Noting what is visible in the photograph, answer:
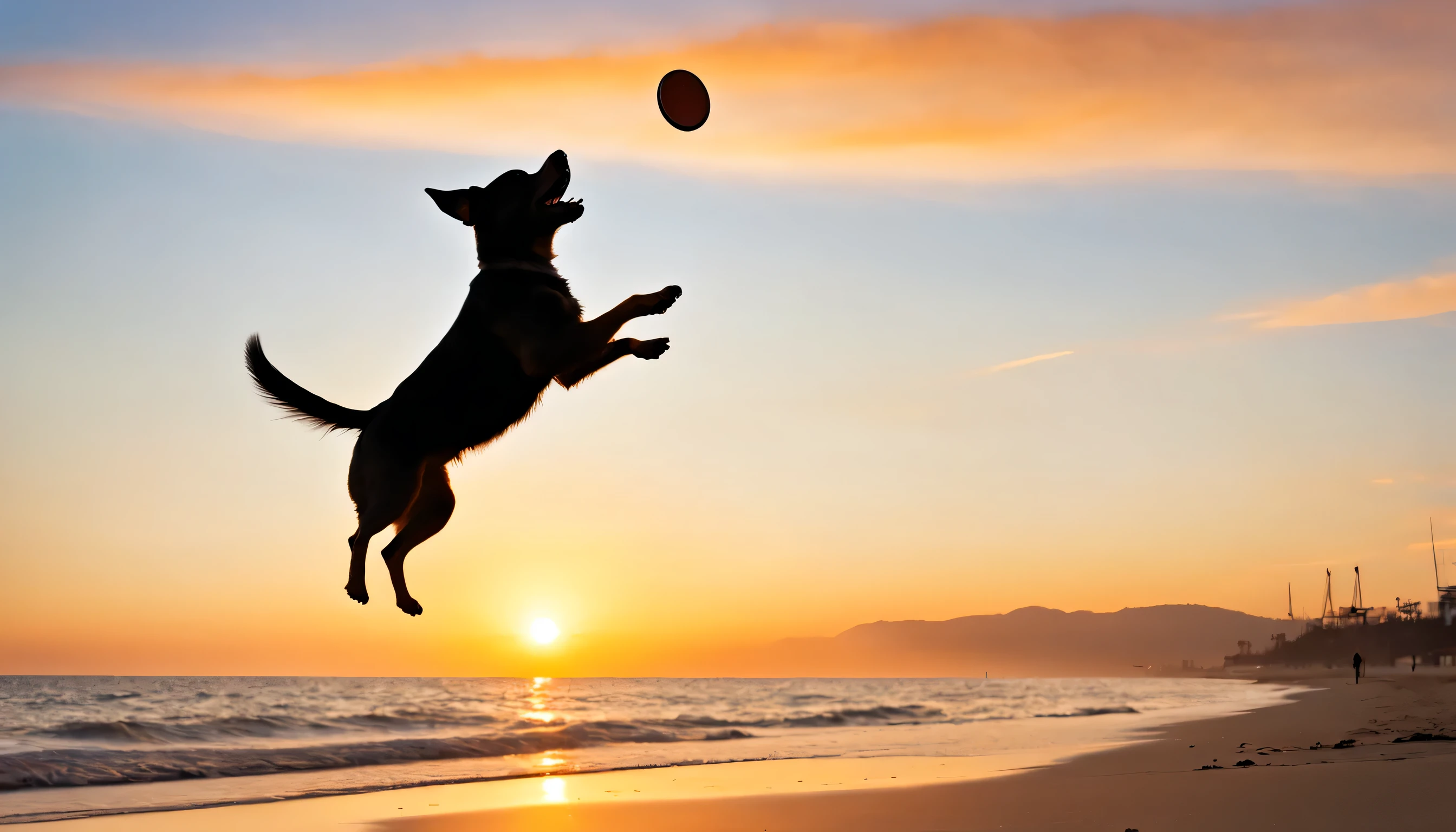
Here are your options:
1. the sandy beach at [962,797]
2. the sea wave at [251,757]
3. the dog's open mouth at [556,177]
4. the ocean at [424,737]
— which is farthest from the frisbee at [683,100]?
the sea wave at [251,757]

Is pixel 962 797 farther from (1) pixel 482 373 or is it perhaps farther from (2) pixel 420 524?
(1) pixel 482 373

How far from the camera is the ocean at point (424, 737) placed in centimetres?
1596

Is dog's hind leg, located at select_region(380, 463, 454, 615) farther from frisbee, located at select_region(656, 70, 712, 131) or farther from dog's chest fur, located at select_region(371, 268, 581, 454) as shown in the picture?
frisbee, located at select_region(656, 70, 712, 131)

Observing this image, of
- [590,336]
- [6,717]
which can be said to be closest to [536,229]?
[590,336]

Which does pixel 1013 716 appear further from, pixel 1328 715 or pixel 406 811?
pixel 406 811

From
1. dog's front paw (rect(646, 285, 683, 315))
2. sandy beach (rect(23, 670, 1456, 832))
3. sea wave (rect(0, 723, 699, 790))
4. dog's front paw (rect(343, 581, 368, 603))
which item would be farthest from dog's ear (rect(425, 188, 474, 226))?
sea wave (rect(0, 723, 699, 790))

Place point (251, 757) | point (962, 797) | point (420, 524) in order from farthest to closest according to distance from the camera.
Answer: point (251, 757) < point (962, 797) < point (420, 524)

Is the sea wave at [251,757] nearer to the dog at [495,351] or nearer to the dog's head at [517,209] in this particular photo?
the dog at [495,351]

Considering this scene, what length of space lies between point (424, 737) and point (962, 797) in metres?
14.1

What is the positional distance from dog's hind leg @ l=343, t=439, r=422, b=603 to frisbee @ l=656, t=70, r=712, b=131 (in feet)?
4.84

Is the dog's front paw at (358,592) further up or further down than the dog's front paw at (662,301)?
further down

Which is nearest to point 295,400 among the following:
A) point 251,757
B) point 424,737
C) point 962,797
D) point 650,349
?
point 650,349

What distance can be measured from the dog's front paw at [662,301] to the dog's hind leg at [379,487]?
0.98m

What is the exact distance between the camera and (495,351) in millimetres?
3818
